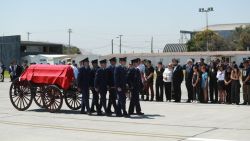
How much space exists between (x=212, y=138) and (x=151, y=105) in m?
8.59

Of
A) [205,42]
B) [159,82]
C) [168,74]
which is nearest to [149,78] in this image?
[159,82]

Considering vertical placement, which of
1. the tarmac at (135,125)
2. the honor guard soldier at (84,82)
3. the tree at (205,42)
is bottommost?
the tarmac at (135,125)

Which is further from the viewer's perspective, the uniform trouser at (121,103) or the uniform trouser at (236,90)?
the uniform trouser at (236,90)

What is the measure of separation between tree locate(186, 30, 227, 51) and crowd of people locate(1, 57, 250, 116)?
77510 mm

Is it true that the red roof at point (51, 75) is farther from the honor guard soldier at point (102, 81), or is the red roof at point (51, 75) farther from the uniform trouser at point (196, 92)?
the uniform trouser at point (196, 92)

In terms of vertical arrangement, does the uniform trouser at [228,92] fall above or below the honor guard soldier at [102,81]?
below

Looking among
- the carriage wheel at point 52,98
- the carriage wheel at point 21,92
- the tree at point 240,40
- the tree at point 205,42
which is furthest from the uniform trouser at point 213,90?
the tree at point 240,40

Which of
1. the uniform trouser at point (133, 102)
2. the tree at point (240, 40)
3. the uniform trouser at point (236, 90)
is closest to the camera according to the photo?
the uniform trouser at point (133, 102)

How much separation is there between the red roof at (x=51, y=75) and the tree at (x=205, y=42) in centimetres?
8377

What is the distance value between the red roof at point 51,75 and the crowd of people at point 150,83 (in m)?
0.38

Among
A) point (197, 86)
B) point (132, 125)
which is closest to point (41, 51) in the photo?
point (197, 86)

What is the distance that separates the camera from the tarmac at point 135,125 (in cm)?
1135

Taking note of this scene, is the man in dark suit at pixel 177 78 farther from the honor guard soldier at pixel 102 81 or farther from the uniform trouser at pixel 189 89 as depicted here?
the honor guard soldier at pixel 102 81

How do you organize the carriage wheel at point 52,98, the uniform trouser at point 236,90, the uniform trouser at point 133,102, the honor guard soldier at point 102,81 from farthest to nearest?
the uniform trouser at point 236,90 → the carriage wheel at point 52,98 → the uniform trouser at point 133,102 → the honor guard soldier at point 102,81
